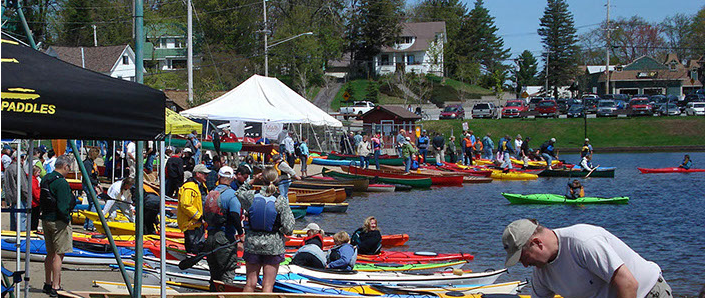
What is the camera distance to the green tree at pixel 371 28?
9144cm

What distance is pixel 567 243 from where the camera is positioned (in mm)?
4797

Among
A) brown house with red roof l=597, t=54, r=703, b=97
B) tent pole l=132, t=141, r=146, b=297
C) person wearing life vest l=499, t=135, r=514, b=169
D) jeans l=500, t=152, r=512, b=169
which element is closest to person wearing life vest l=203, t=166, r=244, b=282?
tent pole l=132, t=141, r=146, b=297

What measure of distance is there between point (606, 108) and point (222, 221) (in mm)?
57060

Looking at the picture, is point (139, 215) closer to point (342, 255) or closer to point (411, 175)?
point (342, 255)

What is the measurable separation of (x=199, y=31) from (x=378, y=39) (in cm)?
2273

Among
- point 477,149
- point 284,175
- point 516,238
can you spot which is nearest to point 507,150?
point 477,149

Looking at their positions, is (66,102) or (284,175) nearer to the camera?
(66,102)

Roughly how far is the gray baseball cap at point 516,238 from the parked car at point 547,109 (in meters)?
60.4

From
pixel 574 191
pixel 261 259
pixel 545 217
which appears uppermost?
pixel 261 259

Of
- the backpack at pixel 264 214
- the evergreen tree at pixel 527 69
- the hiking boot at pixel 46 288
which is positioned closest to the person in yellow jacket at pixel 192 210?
the backpack at pixel 264 214

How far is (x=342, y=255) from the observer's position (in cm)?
1164

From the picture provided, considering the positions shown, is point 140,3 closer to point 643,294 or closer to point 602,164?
point 643,294

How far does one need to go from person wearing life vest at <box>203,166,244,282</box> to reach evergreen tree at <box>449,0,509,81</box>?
9049 centimetres

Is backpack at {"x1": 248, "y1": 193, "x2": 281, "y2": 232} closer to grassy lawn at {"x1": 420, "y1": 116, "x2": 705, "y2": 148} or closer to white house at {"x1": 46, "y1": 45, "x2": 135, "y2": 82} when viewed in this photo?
grassy lawn at {"x1": 420, "y1": 116, "x2": 705, "y2": 148}
